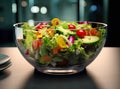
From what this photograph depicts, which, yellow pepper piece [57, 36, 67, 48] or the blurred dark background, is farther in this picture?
the blurred dark background

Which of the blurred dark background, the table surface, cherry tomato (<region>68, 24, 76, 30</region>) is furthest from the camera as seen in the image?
the blurred dark background

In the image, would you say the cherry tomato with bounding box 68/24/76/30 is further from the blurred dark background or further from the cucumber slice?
the blurred dark background

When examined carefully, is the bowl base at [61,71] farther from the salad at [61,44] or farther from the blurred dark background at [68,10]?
the blurred dark background at [68,10]

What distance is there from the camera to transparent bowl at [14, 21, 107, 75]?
78 cm

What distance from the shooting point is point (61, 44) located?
783 millimetres

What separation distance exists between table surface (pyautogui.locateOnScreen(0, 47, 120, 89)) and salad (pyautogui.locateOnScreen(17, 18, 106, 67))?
4 cm

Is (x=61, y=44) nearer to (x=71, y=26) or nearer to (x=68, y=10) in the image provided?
(x=71, y=26)

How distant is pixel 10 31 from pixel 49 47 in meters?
2.72

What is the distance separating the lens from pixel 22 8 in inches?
132

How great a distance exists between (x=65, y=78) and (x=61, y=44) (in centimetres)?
9

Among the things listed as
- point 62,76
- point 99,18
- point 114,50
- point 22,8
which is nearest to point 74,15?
point 99,18

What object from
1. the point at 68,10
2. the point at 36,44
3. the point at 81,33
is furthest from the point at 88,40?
the point at 68,10

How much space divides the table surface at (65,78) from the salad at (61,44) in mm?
41

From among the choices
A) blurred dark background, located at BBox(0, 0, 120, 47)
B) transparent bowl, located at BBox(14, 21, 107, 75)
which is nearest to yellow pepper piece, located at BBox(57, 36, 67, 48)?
transparent bowl, located at BBox(14, 21, 107, 75)
